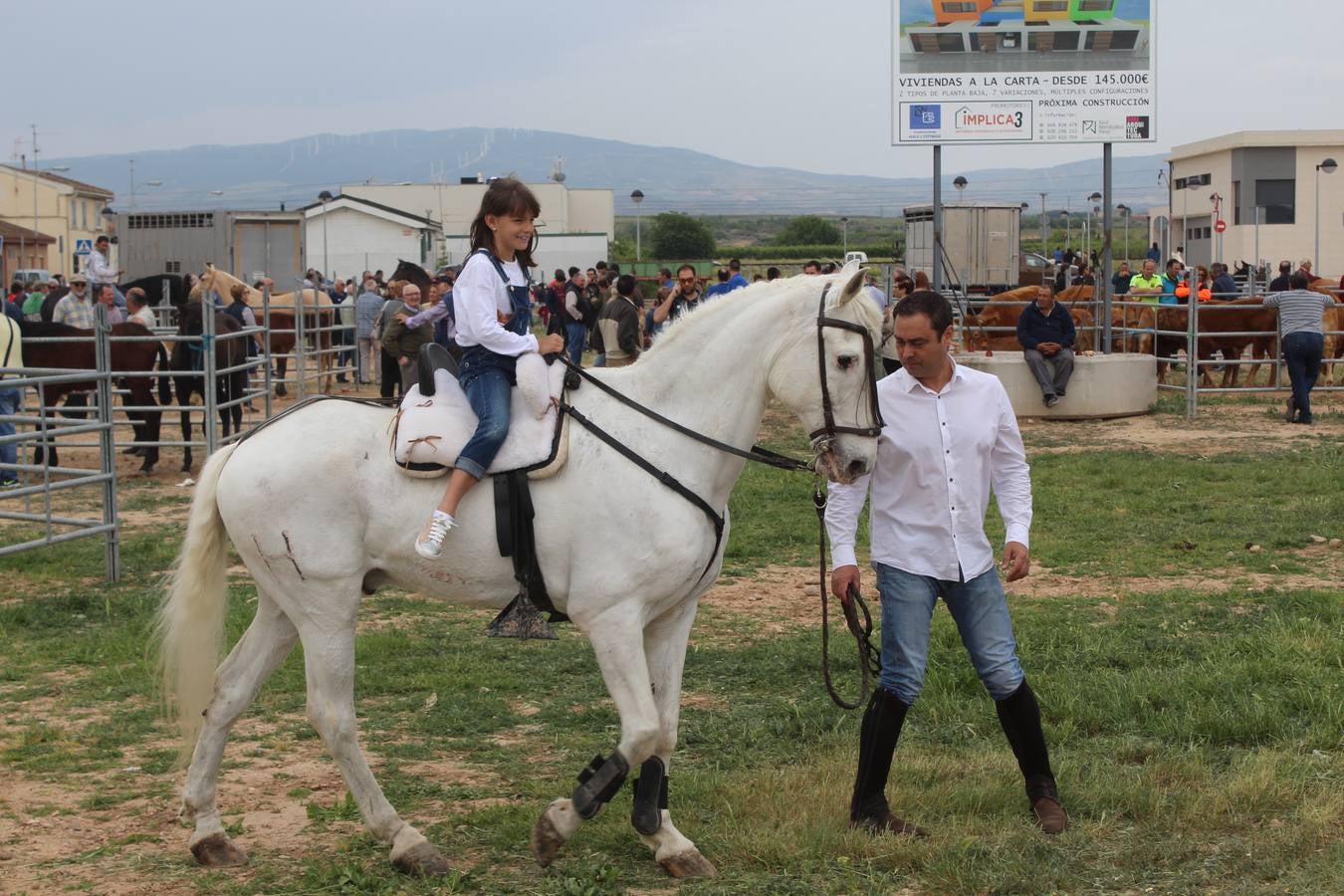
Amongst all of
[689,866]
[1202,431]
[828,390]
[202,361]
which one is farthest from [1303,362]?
[689,866]

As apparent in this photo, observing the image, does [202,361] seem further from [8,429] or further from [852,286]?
[852,286]

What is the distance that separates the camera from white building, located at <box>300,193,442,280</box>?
189 ft

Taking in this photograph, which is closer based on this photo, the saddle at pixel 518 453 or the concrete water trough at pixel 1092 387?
the saddle at pixel 518 453

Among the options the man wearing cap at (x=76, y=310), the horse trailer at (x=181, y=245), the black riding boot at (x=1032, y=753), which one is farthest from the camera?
the horse trailer at (x=181, y=245)

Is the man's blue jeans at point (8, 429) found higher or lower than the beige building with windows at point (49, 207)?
lower

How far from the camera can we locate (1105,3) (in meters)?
21.5

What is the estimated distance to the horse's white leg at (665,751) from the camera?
4711mm

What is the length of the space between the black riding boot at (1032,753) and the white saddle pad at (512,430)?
1813 millimetres

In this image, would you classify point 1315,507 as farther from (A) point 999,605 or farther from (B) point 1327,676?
(A) point 999,605

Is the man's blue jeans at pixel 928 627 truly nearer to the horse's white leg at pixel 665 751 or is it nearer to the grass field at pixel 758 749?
the grass field at pixel 758 749

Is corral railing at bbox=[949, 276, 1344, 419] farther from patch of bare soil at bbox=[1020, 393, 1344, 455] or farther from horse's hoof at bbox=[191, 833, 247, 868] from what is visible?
horse's hoof at bbox=[191, 833, 247, 868]

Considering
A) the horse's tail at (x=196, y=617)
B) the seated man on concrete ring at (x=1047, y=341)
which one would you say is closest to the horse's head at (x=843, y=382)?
the horse's tail at (x=196, y=617)

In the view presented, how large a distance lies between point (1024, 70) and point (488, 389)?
18.7 meters

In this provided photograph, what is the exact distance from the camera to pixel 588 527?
473cm
